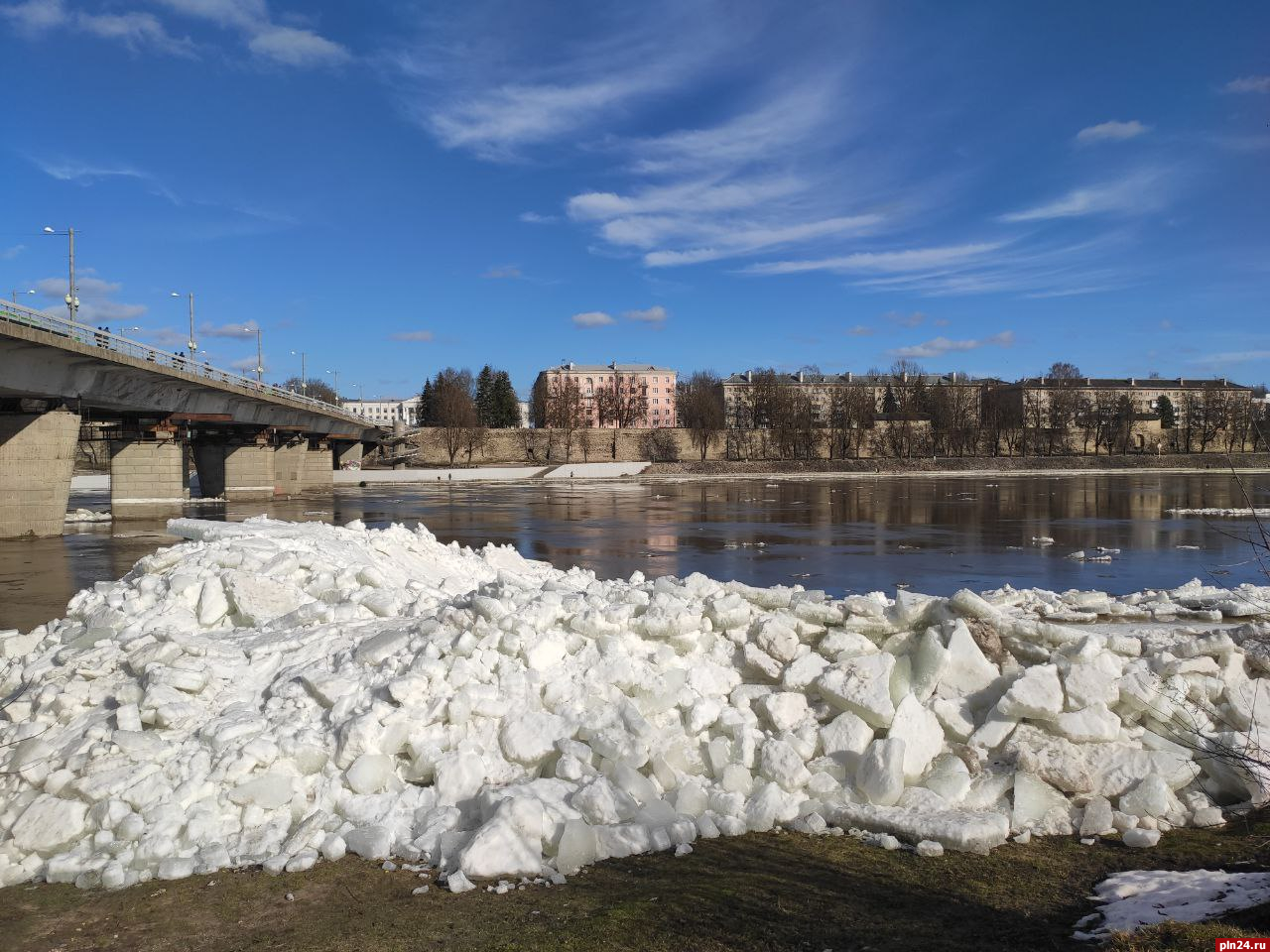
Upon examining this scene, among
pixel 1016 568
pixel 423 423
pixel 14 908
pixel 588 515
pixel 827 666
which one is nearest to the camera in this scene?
pixel 14 908

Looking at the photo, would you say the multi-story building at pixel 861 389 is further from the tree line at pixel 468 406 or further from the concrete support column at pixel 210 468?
the concrete support column at pixel 210 468

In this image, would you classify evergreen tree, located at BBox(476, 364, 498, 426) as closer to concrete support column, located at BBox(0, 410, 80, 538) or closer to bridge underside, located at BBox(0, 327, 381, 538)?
bridge underside, located at BBox(0, 327, 381, 538)

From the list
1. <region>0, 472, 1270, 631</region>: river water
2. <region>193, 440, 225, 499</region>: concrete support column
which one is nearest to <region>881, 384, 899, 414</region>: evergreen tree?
<region>0, 472, 1270, 631</region>: river water

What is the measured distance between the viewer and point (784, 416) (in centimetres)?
10256

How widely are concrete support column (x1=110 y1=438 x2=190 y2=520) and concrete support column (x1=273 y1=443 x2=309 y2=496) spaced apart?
1577cm

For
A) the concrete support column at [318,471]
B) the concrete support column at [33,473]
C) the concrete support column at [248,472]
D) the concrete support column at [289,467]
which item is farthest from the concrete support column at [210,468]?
the concrete support column at [33,473]

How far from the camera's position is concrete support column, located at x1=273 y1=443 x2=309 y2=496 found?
57531 mm

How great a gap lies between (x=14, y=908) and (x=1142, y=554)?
21925 millimetres

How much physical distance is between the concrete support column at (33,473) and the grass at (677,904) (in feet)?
85.7

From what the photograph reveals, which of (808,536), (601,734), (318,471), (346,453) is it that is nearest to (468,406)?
(346,453)

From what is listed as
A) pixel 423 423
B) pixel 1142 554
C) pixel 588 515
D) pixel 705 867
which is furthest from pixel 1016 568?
pixel 423 423

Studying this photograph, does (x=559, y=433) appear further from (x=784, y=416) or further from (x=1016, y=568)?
(x=1016, y=568)

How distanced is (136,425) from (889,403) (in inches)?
3959

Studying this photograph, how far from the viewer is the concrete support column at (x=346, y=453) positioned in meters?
85.3
